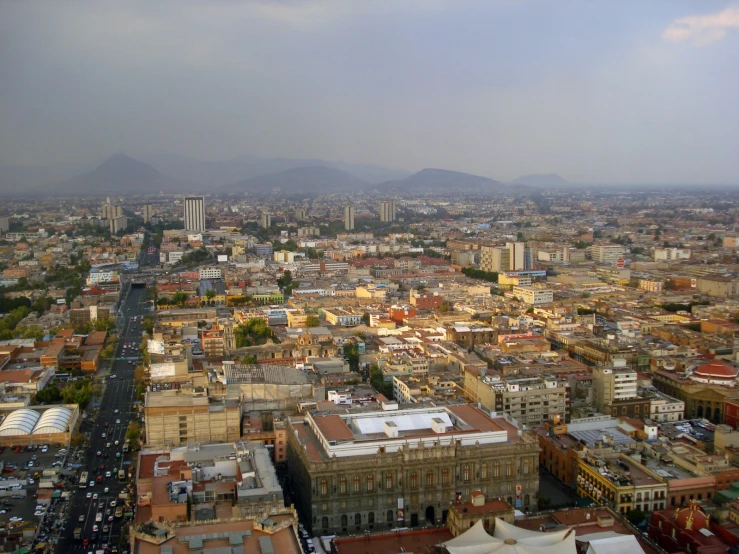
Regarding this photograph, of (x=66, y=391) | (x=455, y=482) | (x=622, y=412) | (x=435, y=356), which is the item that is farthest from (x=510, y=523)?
(x=66, y=391)

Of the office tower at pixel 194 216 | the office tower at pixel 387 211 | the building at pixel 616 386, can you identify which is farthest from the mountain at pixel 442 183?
the building at pixel 616 386

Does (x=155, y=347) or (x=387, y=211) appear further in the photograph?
(x=387, y=211)

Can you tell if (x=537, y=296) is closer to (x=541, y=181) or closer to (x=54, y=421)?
(x=54, y=421)

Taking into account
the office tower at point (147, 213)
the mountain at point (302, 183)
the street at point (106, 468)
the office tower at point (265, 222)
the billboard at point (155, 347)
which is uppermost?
the mountain at point (302, 183)

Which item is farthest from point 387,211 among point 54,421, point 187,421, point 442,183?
point 442,183

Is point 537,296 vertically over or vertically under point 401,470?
under

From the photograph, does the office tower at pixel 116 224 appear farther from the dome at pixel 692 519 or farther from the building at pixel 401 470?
the dome at pixel 692 519
